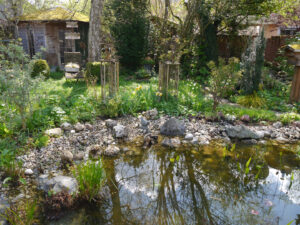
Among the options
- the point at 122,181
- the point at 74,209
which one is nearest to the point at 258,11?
the point at 122,181

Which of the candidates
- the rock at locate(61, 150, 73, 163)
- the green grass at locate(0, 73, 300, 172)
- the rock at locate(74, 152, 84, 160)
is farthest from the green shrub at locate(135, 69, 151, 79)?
the rock at locate(61, 150, 73, 163)

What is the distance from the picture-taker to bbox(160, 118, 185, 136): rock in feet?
17.7

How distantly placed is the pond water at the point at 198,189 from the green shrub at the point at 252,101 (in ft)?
8.45

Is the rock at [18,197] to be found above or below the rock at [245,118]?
below

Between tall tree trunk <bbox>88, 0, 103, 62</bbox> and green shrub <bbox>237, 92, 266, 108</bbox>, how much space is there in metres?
5.90

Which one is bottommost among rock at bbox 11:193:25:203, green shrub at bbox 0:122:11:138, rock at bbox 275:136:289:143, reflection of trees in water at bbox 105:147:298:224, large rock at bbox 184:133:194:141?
reflection of trees in water at bbox 105:147:298:224

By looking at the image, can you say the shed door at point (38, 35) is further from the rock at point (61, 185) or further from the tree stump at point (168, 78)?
the rock at point (61, 185)

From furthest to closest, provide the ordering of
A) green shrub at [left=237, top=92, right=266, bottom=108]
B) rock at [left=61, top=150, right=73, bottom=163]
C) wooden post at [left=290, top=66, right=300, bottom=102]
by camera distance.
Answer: green shrub at [left=237, top=92, right=266, bottom=108] < wooden post at [left=290, top=66, right=300, bottom=102] < rock at [left=61, top=150, right=73, bottom=163]

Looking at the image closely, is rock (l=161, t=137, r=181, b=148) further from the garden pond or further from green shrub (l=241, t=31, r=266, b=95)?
green shrub (l=241, t=31, r=266, b=95)

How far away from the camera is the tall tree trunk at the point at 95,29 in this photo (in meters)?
9.27

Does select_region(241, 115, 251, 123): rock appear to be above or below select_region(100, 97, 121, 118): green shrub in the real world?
below

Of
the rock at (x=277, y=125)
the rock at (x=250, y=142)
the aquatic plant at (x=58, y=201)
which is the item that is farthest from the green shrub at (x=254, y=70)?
the aquatic plant at (x=58, y=201)

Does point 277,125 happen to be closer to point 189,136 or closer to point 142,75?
point 189,136

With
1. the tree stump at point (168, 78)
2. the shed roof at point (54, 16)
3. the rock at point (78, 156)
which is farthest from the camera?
the shed roof at point (54, 16)
